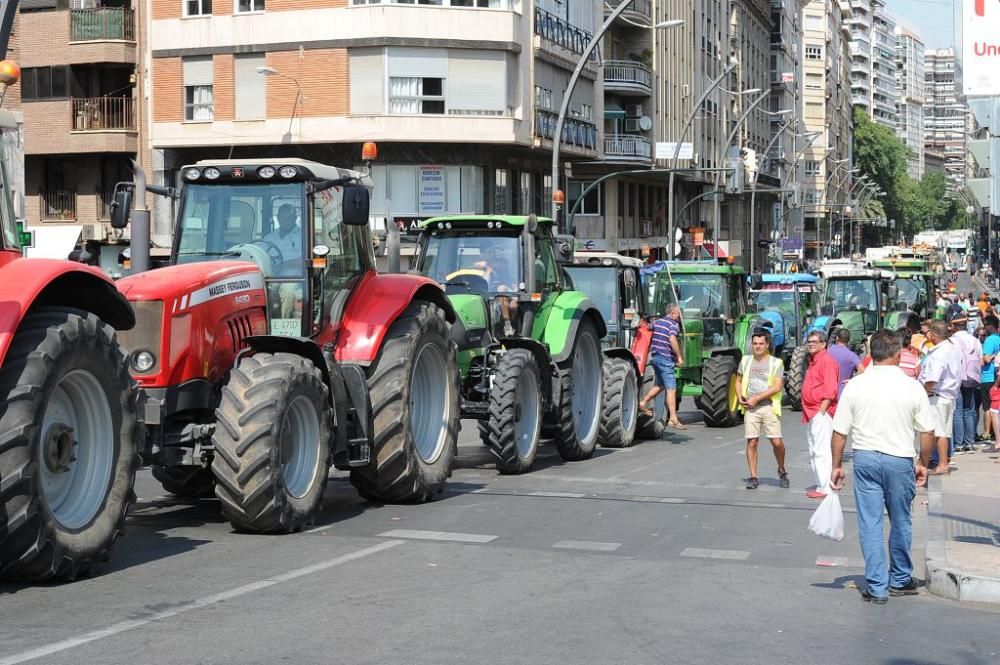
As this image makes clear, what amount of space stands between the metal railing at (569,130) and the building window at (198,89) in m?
9.13

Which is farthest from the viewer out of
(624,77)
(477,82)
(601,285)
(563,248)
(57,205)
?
(624,77)

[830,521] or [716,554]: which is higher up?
[830,521]

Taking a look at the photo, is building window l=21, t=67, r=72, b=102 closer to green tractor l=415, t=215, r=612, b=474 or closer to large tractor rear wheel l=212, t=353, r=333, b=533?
green tractor l=415, t=215, r=612, b=474

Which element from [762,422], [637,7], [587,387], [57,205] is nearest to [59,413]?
[762,422]

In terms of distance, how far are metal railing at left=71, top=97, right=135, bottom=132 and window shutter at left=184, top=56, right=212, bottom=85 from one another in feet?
7.88

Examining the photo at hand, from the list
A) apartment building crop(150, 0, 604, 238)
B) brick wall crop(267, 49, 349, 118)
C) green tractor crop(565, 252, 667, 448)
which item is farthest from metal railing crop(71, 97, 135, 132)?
green tractor crop(565, 252, 667, 448)

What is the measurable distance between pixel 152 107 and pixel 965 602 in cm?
3502

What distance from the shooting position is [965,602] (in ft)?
30.7

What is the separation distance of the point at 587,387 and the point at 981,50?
8976 mm

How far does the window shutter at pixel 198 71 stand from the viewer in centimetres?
4038

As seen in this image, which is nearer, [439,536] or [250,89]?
[439,536]

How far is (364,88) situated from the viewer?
38781 mm

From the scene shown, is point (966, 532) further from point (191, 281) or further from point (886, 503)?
point (191, 281)

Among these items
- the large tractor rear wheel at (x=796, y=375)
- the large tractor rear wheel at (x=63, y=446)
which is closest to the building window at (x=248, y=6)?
the large tractor rear wheel at (x=796, y=375)
